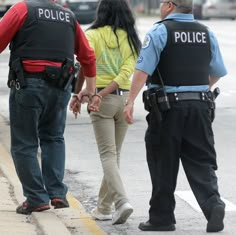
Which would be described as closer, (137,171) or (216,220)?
(216,220)

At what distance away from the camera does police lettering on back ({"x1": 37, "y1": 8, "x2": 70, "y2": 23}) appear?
736cm

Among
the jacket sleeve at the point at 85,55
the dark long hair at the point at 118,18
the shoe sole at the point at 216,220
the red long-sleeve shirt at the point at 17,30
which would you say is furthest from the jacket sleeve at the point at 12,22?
the shoe sole at the point at 216,220

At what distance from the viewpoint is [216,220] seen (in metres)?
7.15

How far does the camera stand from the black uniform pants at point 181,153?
7152 millimetres

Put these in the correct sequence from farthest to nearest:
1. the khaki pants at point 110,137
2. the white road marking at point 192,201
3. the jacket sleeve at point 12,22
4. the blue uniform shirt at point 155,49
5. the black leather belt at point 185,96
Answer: the white road marking at point 192,201 < the khaki pants at point 110,137 < the jacket sleeve at point 12,22 < the black leather belt at point 185,96 < the blue uniform shirt at point 155,49

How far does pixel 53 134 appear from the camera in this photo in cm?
766

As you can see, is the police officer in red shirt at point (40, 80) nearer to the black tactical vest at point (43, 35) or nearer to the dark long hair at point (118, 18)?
the black tactical vest at point (43, 35)

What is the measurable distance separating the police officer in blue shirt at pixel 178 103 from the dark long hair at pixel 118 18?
447 mm

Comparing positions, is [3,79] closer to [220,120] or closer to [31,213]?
[220,120]

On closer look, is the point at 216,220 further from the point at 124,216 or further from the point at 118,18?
the point at 118,18

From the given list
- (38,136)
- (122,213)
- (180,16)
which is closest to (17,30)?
(38,136)

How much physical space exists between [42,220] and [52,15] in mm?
1541

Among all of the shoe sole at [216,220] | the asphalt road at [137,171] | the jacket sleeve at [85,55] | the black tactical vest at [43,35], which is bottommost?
the asphalt road at [137,171]

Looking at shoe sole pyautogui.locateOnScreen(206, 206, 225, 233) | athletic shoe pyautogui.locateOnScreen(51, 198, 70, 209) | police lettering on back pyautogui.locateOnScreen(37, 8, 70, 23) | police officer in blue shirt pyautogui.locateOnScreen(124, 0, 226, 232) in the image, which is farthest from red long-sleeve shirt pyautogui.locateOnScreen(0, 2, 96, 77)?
shoe sole pyautogui.locateOnScreen(206, 206, 225, 233)
